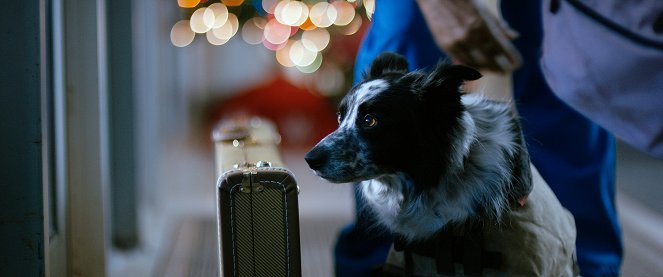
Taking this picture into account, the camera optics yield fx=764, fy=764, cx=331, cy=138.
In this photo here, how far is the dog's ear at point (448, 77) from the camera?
1421 millimetres

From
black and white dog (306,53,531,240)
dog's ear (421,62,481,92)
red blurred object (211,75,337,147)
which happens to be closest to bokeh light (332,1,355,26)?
red blurred object (211,75,337,147)

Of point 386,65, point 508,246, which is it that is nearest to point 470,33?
point 386,65

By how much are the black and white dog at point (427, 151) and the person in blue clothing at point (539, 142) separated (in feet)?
1.72

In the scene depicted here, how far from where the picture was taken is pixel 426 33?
2084mm

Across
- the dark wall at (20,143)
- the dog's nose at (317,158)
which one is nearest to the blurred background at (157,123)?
the dark wall at (20,143)

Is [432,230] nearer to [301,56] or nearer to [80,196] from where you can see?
[80,196]

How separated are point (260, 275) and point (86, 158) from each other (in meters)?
0.95

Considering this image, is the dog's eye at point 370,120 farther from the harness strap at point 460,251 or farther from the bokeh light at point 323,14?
the bokeh light at point 323,14

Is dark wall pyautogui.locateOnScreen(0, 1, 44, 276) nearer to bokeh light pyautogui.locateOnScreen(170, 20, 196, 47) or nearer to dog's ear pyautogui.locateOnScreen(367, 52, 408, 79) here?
dog's ear pyautogui.locateOnScreen(367, 52, 408, 79)

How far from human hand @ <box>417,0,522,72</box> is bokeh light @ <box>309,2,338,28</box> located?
2.59 m

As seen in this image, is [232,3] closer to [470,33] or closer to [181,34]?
[181,34]

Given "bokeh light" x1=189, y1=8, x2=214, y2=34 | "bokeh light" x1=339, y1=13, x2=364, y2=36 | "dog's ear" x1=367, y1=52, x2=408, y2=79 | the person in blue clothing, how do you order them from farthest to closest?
"bokeh light" x1=189, y1=8, x2=214, y2=34
"bokeh light" x1=339, y1=13, x2=364, y2=36
the person in blue clothing
"dog's ear" x1=367, y1=52, x2=408, y2=79

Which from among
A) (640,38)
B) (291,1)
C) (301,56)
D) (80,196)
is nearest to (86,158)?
(80,196)

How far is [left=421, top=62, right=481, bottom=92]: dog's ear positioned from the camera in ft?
4.66
